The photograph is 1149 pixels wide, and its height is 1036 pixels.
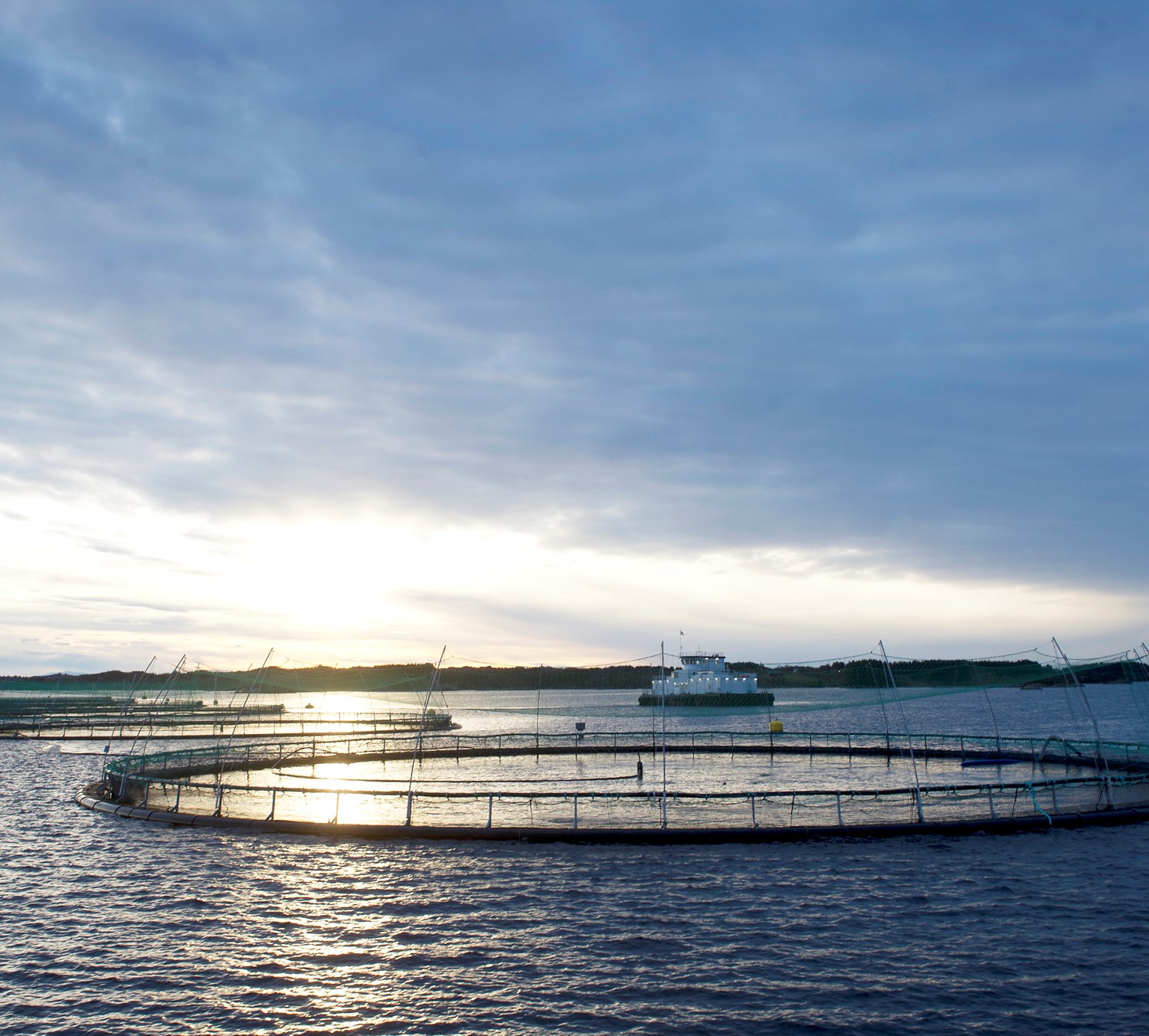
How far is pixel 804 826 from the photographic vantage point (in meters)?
31.7

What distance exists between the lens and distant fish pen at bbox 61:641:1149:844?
32625 mm

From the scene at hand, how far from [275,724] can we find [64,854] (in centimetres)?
7699

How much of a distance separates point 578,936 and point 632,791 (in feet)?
81.3

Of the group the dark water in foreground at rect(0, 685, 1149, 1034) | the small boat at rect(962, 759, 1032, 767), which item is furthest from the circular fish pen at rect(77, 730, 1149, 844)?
the dark water in foreground at rect(0, 685, 1149, 1034)

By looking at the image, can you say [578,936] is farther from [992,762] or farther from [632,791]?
[992,762]

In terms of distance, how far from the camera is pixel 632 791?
1780 inches

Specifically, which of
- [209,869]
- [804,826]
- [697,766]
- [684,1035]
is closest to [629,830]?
[804,826]

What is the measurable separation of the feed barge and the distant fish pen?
8098cm

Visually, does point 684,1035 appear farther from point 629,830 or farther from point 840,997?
point 629,830

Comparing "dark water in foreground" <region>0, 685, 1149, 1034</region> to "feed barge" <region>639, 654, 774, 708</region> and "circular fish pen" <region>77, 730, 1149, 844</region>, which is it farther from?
"feed barge" <region>639, 654, 774, 708</region>

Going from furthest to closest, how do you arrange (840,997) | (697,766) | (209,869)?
(697,766) < (209,869) < (840,997)

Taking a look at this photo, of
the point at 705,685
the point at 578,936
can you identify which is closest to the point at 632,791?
the point at 578,936

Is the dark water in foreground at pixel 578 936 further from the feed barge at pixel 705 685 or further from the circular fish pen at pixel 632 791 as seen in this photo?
the feed barge at pixel 705 685

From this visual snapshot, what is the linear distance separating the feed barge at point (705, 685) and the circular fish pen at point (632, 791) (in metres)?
87.2
